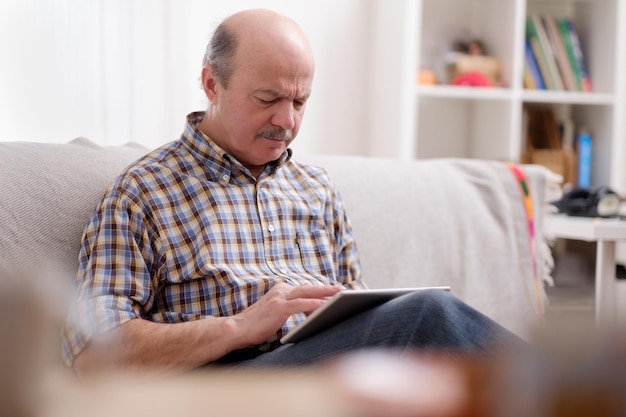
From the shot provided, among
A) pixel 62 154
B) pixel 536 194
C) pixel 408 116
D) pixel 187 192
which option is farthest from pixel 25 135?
pixel 408 116

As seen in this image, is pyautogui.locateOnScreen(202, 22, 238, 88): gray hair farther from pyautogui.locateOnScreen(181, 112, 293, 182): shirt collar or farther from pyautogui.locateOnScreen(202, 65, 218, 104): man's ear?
pyautogui.locateOnScreen(181, 112, 293, 182): shirt collar

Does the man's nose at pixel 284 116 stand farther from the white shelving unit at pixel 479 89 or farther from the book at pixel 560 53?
the book at pixel 560 53

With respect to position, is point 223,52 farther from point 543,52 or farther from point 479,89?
point 543,52

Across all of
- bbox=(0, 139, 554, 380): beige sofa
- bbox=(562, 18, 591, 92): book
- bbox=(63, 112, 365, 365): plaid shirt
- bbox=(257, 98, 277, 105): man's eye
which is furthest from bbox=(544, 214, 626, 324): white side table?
bbox=(562, 18, 591, 92): book

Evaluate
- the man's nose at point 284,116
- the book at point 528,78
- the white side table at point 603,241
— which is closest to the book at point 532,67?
the book at point 528,78

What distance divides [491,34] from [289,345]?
2250mm

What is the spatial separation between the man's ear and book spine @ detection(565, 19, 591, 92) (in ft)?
6.60

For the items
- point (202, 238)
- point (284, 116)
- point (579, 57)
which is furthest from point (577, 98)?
point (202, 238)

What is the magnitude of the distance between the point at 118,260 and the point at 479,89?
6.73 feet

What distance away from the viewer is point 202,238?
1484mm

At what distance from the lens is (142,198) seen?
1447 mm

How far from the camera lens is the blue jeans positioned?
3.65 ft

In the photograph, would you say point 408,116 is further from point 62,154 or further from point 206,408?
point 206,408

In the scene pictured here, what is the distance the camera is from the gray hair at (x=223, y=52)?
1.62 m
